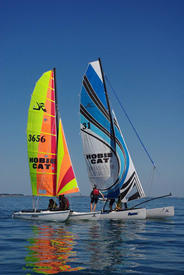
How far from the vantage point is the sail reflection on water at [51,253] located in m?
10.6

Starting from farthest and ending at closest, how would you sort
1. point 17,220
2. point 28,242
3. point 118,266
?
point 17,220 < point 28,242 < point 118,266

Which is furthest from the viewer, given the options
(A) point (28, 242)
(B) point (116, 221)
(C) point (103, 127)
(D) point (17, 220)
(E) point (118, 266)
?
(C) point (103, 127)

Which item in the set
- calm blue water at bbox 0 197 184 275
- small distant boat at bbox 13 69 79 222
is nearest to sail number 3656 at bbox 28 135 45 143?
small distant boat at bbox 13 69 79 222

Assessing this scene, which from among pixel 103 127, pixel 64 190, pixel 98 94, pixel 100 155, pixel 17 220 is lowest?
pixel 17 220

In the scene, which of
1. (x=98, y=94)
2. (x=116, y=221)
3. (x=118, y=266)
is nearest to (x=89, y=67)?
(x=98, y=94)

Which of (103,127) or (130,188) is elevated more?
(103,127)

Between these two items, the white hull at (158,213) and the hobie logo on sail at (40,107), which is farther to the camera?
the hobie logo on sail at (40,107)

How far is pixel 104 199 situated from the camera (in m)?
27.0

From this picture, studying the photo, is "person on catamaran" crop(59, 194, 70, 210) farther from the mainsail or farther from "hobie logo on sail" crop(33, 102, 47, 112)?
"hobie logo on sail" crop(33, 102, 47, 112)

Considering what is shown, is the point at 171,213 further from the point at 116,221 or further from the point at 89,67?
the point at 89,67

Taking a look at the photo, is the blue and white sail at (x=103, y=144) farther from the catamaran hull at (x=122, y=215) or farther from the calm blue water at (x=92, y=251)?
the calm blue water at (x=92, y=251)

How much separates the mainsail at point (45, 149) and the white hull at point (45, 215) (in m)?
2.17

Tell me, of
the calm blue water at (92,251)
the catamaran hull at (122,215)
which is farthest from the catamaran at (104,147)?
the calm blue water at (92,251)

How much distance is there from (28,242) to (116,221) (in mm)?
10119
